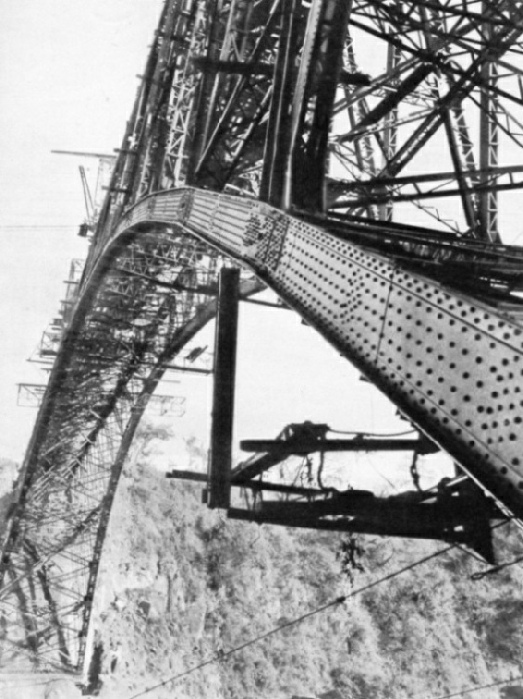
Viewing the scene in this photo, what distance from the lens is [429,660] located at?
3412cm

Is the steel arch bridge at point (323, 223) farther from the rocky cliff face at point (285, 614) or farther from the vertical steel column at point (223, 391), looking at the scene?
the rocky cliff face at point (285, 614)

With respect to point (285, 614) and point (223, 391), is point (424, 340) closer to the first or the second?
point (223, 391)

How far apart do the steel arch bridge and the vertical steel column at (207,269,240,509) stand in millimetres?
276

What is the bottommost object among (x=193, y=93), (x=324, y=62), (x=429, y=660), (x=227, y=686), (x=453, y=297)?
(x=227, y=686)

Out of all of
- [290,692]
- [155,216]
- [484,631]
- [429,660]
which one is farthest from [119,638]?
Answer: [155,216]

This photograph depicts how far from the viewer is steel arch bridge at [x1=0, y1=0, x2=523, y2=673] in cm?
249

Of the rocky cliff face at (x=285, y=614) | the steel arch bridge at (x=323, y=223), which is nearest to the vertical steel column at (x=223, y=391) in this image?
the steel arch bridge at (x=323, y=223)

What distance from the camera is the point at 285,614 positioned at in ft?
117

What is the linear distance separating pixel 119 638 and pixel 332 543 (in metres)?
12.6

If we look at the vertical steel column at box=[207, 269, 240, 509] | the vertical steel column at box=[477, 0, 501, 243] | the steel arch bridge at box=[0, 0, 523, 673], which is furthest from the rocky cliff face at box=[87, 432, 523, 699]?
the vertical steel column at box=[207, 269, 240, 509]

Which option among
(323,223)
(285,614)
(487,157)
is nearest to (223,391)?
(323,223)

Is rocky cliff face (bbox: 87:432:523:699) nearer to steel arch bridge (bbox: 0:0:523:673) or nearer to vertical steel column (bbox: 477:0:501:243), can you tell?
steel arch bridge (bbox: 0:0:523:673)

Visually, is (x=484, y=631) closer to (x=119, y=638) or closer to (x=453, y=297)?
(x=119, y=638)

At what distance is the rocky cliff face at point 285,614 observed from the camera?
109ft
